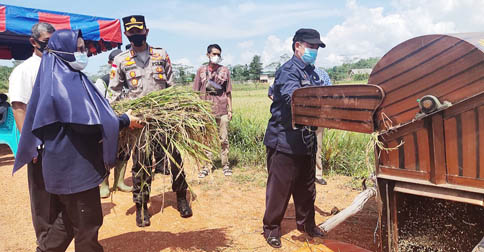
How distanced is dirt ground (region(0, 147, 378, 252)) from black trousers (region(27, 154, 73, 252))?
836mm

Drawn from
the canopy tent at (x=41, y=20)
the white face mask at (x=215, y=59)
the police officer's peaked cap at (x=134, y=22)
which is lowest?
the white face mask at (x=215, y=59)

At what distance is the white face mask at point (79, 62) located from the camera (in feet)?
7.16

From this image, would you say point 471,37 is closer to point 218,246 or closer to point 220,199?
point 218,246

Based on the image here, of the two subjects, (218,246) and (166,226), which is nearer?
(218,246)

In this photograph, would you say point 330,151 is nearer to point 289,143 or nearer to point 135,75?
point 289,143

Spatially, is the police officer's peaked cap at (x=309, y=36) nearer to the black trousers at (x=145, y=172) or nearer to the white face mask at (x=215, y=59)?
the black trousers at (x=145, y=172)

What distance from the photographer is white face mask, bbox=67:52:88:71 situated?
2.18 meters

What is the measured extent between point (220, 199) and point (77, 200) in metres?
2.63

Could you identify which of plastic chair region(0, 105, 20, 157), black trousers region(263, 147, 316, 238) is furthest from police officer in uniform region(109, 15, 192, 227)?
plastic chair region(0, 105, 20, 157)

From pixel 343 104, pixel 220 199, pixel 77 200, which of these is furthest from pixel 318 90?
pixel 220 199

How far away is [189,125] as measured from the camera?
276cm

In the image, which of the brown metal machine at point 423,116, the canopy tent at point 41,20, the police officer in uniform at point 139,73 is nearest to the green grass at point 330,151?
the police officer in uniform at point 139,73

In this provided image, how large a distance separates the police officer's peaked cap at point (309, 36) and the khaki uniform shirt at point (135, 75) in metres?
1.69

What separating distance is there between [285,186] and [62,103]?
6.64 ft
